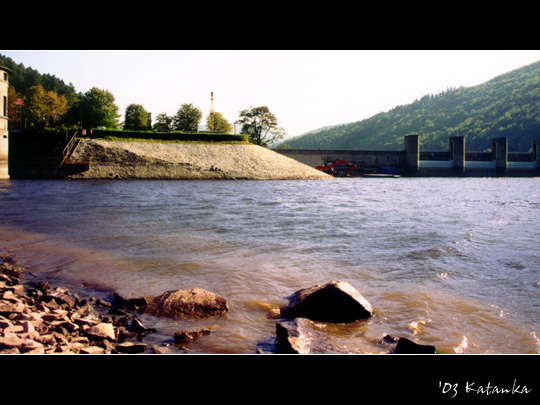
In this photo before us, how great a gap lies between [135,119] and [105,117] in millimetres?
4784

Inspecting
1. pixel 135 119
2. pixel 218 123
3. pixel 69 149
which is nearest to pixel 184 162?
pixel 69 149

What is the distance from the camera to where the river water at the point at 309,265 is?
509 centimetres

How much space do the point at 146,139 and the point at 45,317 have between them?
2170 inches

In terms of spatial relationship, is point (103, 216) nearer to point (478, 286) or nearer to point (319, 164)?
point (478, 286)

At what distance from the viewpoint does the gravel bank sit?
48375 millimetres

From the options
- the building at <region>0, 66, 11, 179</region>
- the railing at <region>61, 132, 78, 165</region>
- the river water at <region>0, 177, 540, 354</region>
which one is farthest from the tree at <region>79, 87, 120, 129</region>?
the river water at <region>0, 177, 540, 354</region>

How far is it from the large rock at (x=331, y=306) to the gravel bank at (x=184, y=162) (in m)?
45.7

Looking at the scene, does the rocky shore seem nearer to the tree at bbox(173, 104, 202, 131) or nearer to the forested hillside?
the tree at bbox(173, 104, 202, 131)

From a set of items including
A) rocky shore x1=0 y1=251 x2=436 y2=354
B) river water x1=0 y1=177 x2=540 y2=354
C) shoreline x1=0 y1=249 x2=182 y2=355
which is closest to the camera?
shoreline x1=0 y1=249 x2=182 y2=355

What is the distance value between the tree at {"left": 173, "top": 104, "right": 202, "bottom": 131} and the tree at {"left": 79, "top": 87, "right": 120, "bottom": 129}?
11.6 meters

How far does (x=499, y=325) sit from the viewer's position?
17.5 feet

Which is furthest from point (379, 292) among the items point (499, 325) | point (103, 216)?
point (103, 216)

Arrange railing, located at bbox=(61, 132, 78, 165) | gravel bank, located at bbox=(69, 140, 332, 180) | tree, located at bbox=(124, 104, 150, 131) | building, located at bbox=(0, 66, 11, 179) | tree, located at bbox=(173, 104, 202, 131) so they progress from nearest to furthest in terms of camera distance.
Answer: building, located at bbox=(0, 66, 11, 179), railing, located at bbox=(61, 132, 78, 165), gravel bank, located at bbox=(69, 140, 332, 180), tree, located at bbox=(124, 104, 150, 131), tree, located at bbox=(173, 104, 202, 131)
